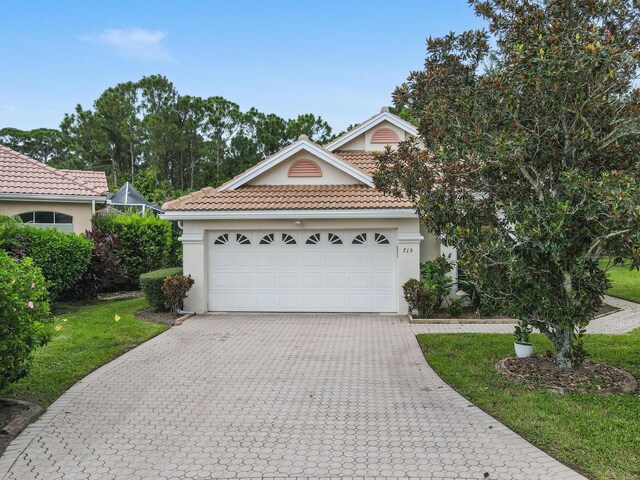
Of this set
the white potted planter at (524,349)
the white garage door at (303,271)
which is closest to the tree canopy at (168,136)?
the white garage door at (303,271)

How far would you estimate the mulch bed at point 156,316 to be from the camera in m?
12.7

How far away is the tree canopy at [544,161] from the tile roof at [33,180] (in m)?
12.7

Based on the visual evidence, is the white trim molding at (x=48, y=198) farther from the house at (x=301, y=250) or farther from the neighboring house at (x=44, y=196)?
the house at (x=301, y=250)

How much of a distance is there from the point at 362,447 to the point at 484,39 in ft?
21.9

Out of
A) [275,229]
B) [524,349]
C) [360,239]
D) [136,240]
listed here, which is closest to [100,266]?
[136,240]

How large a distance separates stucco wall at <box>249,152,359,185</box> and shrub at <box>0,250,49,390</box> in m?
8.85

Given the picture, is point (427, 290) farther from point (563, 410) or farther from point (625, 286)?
point (625, 286)

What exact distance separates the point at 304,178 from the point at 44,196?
8.41 metres

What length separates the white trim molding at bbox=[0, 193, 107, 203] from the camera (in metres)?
15.4

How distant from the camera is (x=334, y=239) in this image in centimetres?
1368

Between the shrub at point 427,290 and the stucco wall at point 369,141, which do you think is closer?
the shrub at point 427,290

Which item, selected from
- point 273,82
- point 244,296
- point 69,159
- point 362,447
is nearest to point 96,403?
point 362,447

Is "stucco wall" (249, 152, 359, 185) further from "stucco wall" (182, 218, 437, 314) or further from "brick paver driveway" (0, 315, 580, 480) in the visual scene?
"brick paver driveway" (0, 315, 580, 480)

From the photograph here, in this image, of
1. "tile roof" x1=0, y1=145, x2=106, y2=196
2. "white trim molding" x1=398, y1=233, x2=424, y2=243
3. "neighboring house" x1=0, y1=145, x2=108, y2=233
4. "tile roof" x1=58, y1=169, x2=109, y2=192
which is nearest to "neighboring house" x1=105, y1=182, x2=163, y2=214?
"tile roof" x1=58, y1=169, x2=109, y2=192
